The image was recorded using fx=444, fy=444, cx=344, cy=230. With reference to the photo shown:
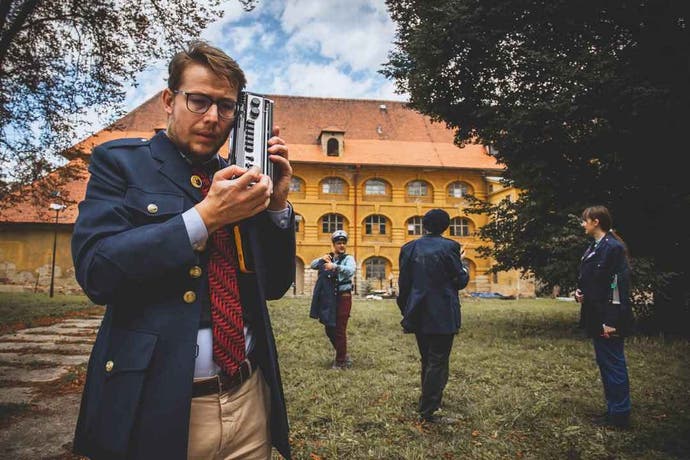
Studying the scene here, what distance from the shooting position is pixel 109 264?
1.21m

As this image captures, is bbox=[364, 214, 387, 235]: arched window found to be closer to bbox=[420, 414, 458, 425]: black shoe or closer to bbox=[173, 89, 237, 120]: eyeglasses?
bbox=[420, 414, 458, 425]: black shoe

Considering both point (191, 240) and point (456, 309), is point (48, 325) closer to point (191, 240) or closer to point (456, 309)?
point (456, 309)

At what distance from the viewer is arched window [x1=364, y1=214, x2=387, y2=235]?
34.5 meters

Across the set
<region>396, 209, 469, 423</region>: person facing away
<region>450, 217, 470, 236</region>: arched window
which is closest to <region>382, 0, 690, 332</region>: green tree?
<region>396, 209, 469, 423</region>: person facing away

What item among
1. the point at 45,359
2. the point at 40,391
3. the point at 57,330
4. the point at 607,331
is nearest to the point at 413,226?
the point at 57,330

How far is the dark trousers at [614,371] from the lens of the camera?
181 inches

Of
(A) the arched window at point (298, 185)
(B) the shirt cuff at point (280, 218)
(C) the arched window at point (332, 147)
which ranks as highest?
(C) the arched window at point (332, 147)

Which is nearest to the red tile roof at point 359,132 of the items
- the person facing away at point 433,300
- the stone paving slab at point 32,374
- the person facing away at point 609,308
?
the stone paving slab at point 32,374

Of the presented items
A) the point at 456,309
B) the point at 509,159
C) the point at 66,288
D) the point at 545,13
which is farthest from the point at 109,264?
the point at 66,288

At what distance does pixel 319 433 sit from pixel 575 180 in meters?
9.01

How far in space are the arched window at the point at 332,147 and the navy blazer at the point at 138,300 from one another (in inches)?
1331

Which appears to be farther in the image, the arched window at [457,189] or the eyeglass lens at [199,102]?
the arched window at [457,189]

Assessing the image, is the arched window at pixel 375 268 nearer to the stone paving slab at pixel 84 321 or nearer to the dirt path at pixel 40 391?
the stone paving slab at pixel 84 321

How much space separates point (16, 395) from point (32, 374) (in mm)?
1106
